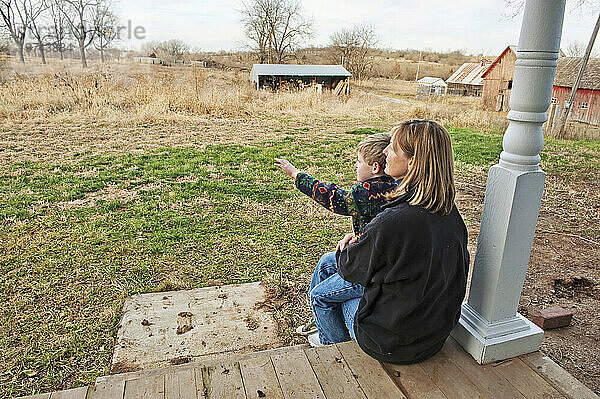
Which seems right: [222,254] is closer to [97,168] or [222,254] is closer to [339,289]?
[339,289]

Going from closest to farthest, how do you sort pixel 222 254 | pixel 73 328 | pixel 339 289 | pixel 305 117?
pixel 339 289
pixel 73 328
pixel 222 254
pixel 305 117

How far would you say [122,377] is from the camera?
1683mm

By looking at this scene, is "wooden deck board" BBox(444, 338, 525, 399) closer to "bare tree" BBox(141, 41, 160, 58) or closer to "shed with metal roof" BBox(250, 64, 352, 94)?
"shed with metal roof" BBox(250, 64, 352, 94)

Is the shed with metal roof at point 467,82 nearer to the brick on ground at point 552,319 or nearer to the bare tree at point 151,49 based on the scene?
the bare tree at point 151,49

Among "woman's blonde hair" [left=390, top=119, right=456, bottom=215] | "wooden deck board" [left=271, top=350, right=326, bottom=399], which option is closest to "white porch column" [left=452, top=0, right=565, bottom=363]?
"woman's blonde hair" [left=390, top=119, right=456, bottom=215]

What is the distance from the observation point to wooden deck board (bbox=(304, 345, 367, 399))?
161 centimetres

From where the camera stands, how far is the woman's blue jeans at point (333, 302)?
6.23 ft

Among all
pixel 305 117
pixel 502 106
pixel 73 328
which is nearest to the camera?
pixel 73 328

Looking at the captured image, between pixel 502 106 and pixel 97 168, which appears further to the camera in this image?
pixel 502 106

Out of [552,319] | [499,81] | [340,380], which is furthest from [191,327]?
[499,81]

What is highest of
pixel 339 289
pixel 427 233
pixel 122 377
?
pixel 427 233

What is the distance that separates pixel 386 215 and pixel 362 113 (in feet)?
42.3

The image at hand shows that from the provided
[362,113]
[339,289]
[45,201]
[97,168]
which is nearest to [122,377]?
[339,289]

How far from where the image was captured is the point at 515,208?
1639mm
